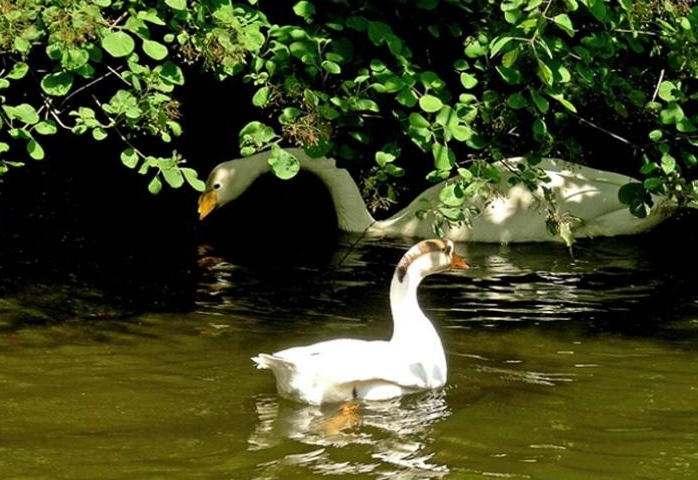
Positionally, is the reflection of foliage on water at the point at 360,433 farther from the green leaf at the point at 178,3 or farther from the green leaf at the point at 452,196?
the green leaf at the point at 178,3

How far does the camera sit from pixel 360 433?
6.32m

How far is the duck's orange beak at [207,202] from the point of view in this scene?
40.3 ft

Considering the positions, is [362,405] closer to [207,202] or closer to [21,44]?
[21,44]

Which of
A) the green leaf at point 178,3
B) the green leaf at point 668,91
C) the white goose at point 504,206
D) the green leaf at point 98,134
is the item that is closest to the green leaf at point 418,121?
the green leaf at point 178,3

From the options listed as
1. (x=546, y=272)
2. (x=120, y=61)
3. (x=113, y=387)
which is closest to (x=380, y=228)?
(x=546, y=272)

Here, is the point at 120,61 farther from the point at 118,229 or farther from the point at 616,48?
the point at 616,48

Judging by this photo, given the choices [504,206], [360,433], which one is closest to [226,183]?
[504,206]

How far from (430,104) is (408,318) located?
1165 mm

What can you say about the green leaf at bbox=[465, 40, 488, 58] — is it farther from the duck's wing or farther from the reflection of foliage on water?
the reflection of foliage on water

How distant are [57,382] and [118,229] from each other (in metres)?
5.41

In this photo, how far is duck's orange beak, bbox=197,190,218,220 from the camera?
1228 cm

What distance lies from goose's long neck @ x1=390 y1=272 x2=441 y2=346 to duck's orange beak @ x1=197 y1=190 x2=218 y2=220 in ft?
16.2

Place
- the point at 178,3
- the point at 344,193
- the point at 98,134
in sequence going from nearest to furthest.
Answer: the point at 178,3 → the point at 98,134 → the point at 344,193

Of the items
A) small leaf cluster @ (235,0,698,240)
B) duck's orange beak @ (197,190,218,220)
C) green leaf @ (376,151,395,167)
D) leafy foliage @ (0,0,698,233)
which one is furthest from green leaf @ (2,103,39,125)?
duck's orange beak @ (197,190,218,220)
